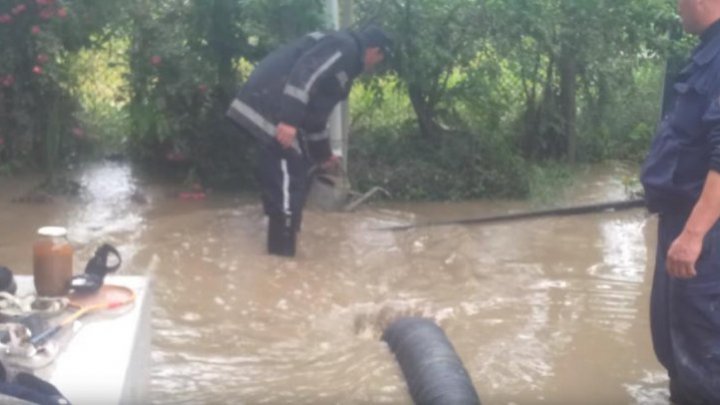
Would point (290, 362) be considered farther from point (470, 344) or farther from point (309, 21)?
point (309, 21)

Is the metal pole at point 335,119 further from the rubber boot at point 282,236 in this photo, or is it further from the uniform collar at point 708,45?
the uniform collar at point 708,45

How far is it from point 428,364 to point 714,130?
5.68 feet

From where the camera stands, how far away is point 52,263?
15.7 ft

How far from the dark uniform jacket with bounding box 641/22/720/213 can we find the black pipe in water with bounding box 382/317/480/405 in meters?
1.20

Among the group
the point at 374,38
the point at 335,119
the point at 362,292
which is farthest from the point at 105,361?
the point at 335,119

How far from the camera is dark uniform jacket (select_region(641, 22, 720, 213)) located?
16.8ft

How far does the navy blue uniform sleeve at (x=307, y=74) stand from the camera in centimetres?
810

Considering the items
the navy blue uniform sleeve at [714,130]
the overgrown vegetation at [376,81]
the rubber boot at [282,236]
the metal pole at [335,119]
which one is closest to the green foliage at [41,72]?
the overgrown vegetation at [376,81]

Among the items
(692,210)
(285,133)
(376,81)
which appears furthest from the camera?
(376,81)

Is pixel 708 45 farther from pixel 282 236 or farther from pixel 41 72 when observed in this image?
pixel 41 72

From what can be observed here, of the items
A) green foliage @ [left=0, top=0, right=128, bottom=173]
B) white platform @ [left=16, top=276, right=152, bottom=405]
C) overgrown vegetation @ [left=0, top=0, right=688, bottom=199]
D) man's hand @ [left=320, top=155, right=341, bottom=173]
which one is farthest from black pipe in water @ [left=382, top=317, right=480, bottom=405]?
green foliage @ [left=0, top=0, right=128, bottom=173]

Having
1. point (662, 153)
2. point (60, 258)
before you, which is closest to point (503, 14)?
point (662, 153)

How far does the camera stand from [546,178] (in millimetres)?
10398

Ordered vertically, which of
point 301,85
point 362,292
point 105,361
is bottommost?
point 362,292
